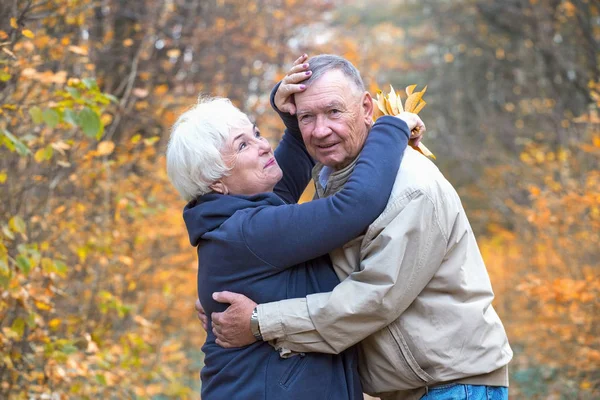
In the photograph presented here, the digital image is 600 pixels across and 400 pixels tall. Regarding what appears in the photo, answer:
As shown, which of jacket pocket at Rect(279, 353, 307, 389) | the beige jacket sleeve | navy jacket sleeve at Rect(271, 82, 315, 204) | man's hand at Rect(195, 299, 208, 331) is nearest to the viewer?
the beige jacket sleeve

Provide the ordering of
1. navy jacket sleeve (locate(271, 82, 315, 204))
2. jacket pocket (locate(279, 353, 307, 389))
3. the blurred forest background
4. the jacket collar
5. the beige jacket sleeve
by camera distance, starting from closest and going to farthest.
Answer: the beige jacket sleeve, jacket pocket (locate(279, 353, 307, 389)), the jacket collar, navy jacket sleeve (locate(271, 82, 315, 204)), the blurred forest background

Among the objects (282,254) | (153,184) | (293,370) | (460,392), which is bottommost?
(460,392)

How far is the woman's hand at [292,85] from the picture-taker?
2.69m

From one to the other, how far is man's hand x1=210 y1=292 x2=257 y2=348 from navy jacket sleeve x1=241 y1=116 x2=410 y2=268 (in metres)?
0.18

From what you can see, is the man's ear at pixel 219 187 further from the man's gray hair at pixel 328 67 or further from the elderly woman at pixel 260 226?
the man's gray hair at pixel 328 67

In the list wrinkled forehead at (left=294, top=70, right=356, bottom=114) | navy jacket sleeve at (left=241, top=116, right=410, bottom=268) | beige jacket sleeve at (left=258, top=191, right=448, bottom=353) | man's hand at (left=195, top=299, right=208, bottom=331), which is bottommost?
man's hand at (left=195, top=299, right=208, bottom=331)

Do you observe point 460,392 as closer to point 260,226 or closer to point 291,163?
point 260,226

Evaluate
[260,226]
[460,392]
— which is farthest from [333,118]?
[460,392]

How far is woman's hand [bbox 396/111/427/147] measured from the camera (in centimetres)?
275

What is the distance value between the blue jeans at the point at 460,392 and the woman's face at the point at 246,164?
0.94 metres

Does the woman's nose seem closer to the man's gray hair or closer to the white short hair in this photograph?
the white short hair

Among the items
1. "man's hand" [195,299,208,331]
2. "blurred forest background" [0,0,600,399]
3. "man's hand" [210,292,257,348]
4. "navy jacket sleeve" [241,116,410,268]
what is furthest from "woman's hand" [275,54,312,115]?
"blurred forest background" [0,0,600,399]

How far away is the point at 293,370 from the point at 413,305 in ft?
1.50

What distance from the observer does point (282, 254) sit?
2.52 m
